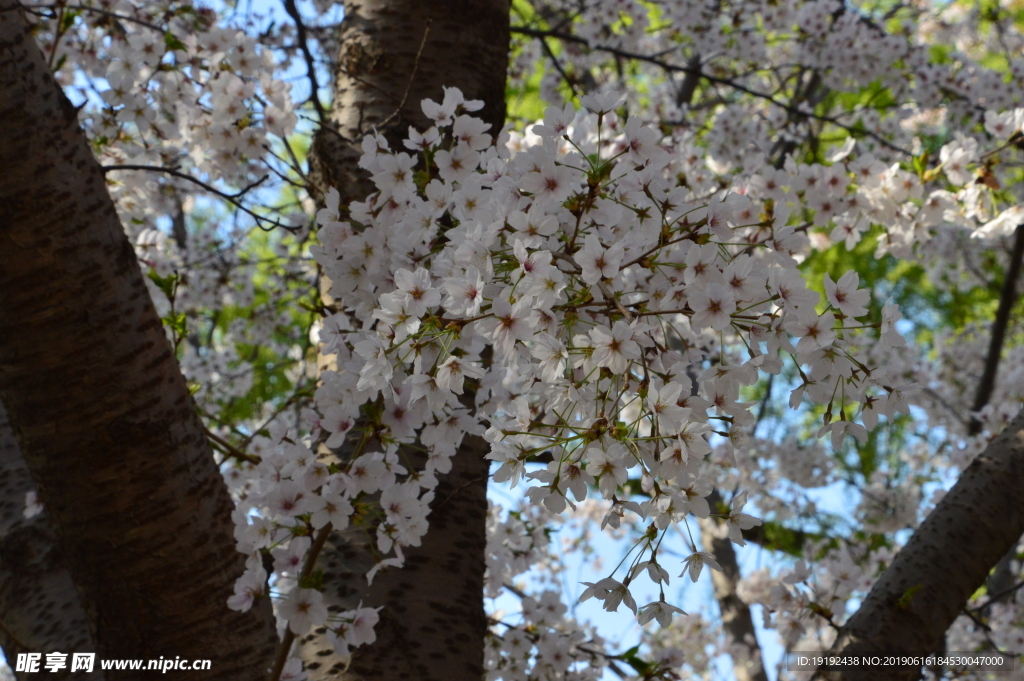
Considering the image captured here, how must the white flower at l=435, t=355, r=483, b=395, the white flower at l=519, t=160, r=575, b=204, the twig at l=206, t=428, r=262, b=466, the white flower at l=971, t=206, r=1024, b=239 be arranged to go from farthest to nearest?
the white flower at l=971, t=206, r=1024, b=239 < the twig at l=206, t=428, r=262, b=466 < the white flower at l=519, t=160, r=575, b=204 < the white flower at l=435, t=355, r=483, b=395

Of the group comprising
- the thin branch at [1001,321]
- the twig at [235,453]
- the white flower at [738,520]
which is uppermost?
the thin branch at [1001,321]

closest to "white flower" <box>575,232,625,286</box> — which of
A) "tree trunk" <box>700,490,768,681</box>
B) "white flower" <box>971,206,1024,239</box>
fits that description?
"white flower" <box>971,206,1024,239</box>

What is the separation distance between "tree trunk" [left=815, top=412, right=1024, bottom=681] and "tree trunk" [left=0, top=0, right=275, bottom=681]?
153 cm

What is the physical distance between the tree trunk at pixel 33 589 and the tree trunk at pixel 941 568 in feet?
6.09

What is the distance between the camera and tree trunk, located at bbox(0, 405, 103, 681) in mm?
1665

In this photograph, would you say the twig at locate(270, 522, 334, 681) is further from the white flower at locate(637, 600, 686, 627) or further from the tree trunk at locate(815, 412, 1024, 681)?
the tree trunk at locate(815, 412, 1024, 681)

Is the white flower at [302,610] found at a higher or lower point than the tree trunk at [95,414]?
lower

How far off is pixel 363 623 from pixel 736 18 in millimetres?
4799

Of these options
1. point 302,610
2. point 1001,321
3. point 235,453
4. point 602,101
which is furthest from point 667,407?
Result: point 1001,321

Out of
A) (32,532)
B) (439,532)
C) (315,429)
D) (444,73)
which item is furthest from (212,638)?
(444,73)

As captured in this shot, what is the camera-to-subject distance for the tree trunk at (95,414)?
4.52 ft

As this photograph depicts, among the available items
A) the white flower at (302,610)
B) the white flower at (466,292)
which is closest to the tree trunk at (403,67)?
the white flower at (466,292)

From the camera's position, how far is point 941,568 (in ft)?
6.34

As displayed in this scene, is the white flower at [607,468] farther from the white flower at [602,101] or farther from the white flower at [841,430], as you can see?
the white flower at [602,101]
